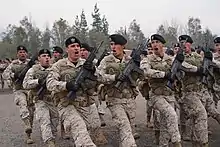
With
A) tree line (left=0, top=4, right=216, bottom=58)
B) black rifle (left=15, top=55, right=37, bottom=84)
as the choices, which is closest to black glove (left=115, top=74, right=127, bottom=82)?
black rifle (left=15, top=55, right=37, bottom=84)

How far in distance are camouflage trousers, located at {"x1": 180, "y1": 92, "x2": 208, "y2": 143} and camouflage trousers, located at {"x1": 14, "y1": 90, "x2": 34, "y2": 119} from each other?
3.42m

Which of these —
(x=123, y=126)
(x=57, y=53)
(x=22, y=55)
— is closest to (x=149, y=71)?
(x=123, y=126)

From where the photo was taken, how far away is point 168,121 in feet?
20.5

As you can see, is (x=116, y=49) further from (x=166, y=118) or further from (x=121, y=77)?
(x=166, y=118)

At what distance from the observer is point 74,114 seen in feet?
18.6

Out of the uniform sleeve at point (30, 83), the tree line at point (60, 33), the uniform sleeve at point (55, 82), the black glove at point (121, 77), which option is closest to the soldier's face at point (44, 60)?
the uniform sleeve at point (30, 83)

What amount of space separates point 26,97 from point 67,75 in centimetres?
307

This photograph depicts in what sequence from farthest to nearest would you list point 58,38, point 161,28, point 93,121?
point 161,28, point 58,38, point 93,121

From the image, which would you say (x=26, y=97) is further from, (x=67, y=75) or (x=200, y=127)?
(x=200, y=127)

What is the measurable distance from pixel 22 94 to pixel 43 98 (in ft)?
5.19

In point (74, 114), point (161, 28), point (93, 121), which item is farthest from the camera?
point (161, 28)

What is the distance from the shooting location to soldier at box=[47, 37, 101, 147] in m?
5.51

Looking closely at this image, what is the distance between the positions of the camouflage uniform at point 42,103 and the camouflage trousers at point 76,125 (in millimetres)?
1267

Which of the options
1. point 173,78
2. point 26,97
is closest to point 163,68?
point 173,78
